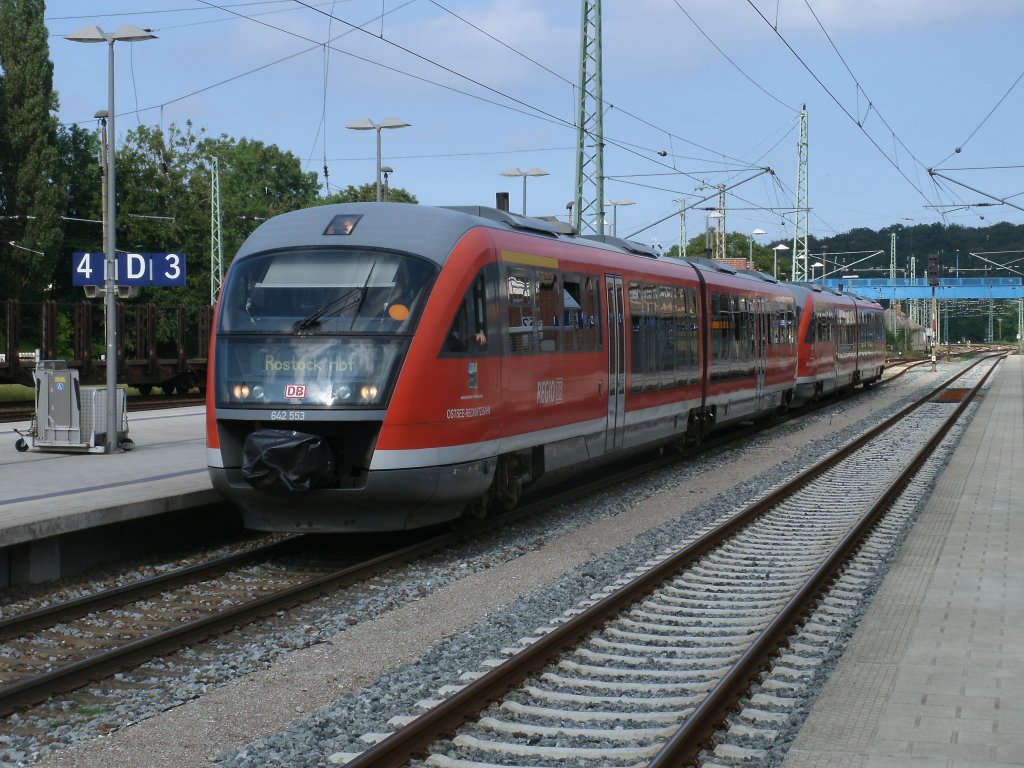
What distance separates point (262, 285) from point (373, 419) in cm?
167

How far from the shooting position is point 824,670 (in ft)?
23.8

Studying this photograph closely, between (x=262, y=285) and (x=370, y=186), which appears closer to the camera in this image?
(x=262, y=285)

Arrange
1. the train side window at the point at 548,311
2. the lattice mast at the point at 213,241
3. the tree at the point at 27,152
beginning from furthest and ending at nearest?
the tree at the point at 27,152 → the lattice mast at the point at 213,241 → the train side window at the point at 548,311

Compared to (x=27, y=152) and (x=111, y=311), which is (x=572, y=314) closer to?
(x=111, y=311)

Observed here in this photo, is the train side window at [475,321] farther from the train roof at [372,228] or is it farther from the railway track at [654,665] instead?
the railway track at [654,665]

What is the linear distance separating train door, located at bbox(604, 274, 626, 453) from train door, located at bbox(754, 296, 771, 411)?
8.74m

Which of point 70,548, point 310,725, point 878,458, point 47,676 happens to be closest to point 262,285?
point 70,548

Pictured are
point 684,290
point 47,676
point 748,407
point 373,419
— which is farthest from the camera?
point 748,407

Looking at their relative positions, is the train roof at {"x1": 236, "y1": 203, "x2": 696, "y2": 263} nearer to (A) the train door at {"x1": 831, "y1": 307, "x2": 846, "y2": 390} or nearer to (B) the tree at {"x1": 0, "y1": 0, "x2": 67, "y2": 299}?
(A) the train door at {"x1": 831, "y1": 307, "x2": 846, "y2": 390}

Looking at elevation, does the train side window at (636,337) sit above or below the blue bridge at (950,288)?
below

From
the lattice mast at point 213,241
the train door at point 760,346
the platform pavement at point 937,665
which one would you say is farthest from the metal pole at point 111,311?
the lattice mast at point 213,241

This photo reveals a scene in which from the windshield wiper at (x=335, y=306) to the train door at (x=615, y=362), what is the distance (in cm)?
474

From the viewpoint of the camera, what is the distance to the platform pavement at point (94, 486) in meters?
10.0

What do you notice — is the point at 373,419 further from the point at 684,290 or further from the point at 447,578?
the point at 684,290
